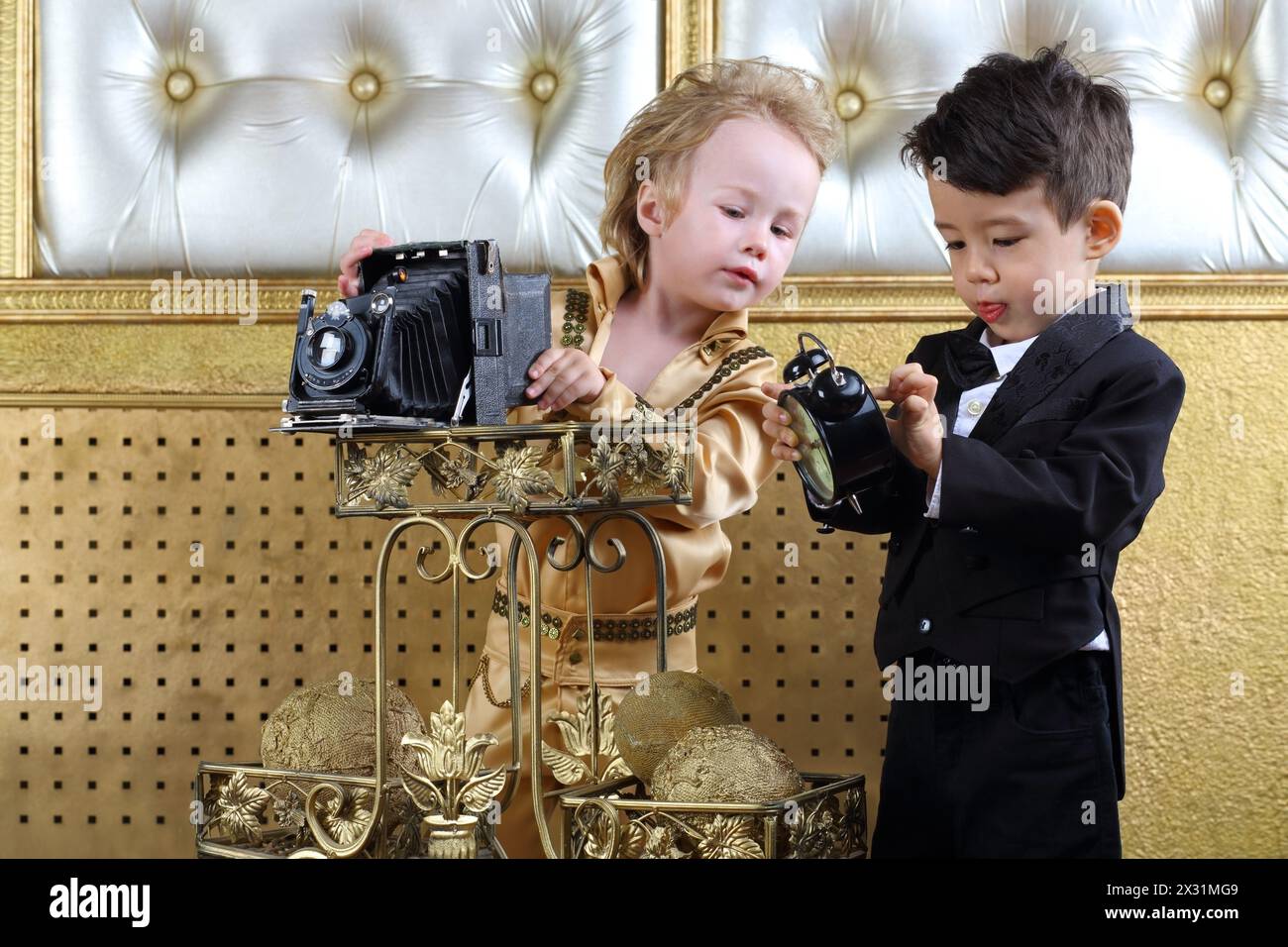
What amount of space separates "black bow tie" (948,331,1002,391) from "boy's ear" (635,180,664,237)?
1.23 ft

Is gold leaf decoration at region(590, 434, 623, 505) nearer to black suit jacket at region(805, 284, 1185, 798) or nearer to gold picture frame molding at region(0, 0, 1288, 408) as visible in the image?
black suit jacket at region(805, 284, 1185, 798)

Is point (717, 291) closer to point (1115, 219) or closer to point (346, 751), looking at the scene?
point (1115, 219)

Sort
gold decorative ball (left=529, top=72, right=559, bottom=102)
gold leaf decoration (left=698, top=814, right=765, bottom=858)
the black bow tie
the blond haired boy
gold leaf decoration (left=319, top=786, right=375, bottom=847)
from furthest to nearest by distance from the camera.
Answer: gold decorative ball (left=529, top=72, right=559, bottom=102)
the blond haired boy
the black bow tie
gold leaf decoration (left=319, top=786, right=375, bottom=847)
gold leaf decoration (left=698, top=814, right=765, bottom=858)

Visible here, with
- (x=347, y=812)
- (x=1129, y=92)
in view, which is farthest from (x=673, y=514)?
(x=1129, y=92)

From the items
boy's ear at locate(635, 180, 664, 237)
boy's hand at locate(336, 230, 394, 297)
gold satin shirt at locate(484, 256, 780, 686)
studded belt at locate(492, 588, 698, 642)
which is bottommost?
studded belt at locate(492, 588, 698, 642)

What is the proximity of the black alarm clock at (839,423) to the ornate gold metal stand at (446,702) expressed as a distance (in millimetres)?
149

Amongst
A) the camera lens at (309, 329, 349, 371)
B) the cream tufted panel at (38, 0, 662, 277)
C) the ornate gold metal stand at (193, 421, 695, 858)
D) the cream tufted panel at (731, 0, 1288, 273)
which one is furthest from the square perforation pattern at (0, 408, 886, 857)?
the camera lens at (309, 329, 349, 371)

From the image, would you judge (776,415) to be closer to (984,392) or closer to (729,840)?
(984,392)

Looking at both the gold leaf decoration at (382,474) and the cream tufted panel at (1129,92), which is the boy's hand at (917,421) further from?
the cream tufted panel at (1129,92)

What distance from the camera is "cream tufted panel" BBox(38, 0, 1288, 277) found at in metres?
1.88

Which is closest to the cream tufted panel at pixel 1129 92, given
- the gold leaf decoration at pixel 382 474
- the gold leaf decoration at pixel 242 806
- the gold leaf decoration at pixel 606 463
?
the gold leaf decoration at pixel 606 463

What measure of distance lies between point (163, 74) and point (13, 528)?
724mm

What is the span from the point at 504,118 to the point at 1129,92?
0.91 metres

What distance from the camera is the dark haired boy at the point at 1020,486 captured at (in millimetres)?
1219
